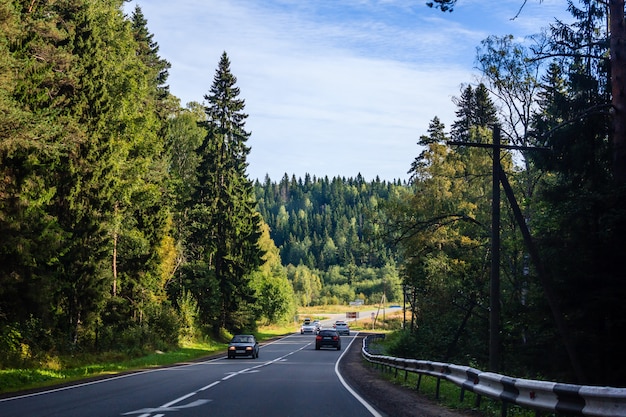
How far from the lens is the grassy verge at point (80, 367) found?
2019cm

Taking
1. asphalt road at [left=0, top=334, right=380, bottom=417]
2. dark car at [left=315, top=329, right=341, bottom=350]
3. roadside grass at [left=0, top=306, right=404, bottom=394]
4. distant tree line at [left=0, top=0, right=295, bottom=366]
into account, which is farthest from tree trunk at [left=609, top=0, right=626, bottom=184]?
dark car at [left=315, top=329, right=341, bottom=350]

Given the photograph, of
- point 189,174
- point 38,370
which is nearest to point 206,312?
point 189,174

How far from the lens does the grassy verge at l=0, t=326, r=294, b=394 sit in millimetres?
20188

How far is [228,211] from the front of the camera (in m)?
55.4

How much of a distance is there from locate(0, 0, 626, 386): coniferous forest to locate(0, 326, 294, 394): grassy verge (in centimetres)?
114

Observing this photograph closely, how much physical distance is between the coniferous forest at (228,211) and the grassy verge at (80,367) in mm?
1136

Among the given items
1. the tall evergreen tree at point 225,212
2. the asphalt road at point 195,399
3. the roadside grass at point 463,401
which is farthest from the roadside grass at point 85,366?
the roadside grass at point 463,401

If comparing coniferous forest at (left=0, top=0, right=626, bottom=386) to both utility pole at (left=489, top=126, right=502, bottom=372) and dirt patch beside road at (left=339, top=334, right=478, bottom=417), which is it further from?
dirt patch beside road at (left=339, top=334, right=478, bottom=417)

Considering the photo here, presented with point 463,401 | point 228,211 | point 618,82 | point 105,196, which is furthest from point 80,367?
point 228,211

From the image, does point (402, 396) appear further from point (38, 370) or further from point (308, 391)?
point (38, 370)

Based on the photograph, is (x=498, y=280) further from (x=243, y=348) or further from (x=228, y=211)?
(x=228, y=211)

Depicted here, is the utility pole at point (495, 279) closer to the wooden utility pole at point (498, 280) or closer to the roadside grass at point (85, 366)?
the wooden utility pole at point (498, 280)

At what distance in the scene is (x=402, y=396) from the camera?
1551cm

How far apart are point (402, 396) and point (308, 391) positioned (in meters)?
2.87
